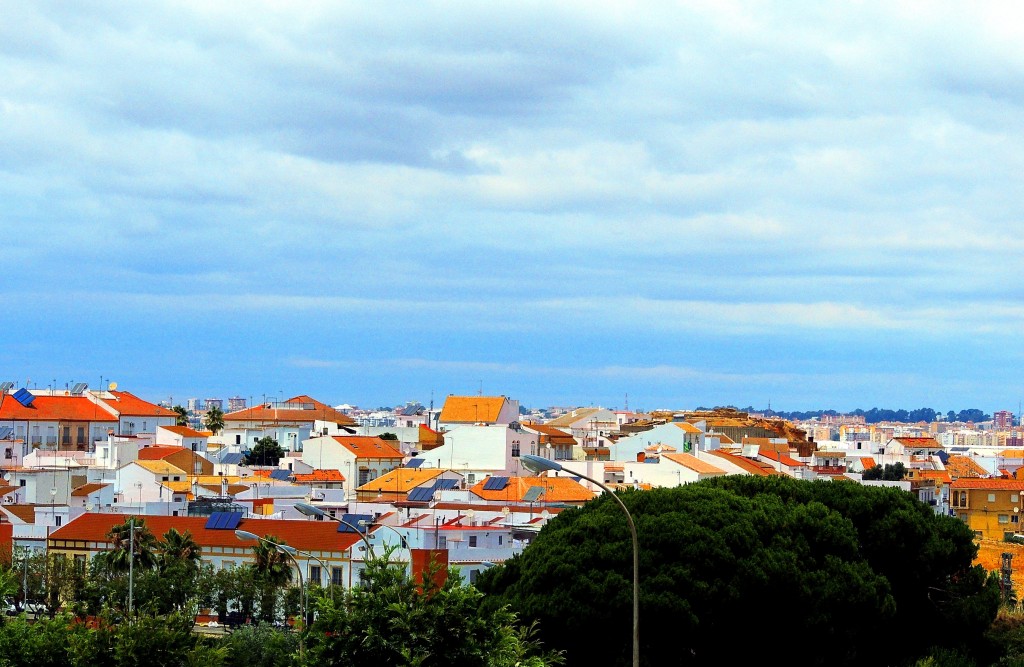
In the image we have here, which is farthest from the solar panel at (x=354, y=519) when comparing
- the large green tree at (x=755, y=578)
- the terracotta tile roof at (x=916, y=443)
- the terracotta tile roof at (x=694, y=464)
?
the terracotta tile roof at (x=916, y=443)

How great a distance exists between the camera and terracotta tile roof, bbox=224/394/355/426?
14462 cm

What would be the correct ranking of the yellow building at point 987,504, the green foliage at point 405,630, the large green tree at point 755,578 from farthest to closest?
the yellow building at point 987,504, the large green tree at point 755,578, the green foliage at point 405,630

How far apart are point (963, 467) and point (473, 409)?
51595 millimetres

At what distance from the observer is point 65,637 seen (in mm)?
30875

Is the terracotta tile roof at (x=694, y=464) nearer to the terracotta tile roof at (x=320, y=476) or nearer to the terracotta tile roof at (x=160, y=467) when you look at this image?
the terracotta tile roof at (x=320, y=476)

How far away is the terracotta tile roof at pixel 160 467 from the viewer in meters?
94.9

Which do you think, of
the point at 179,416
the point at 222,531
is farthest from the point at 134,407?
the point at 222,531

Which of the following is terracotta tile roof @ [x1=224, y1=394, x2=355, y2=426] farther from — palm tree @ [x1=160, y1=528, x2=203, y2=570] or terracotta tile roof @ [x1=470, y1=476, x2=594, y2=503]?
palm tree @ [x1=160, y1=528, x2=203, y2=570]

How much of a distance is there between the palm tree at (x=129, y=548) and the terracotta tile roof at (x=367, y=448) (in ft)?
168

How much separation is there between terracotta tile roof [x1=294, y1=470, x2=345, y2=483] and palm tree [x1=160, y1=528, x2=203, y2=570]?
37.5 metres

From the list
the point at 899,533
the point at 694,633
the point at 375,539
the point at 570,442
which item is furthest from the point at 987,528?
the point at 694,633

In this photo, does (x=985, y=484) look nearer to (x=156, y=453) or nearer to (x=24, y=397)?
(x=156, y=453)

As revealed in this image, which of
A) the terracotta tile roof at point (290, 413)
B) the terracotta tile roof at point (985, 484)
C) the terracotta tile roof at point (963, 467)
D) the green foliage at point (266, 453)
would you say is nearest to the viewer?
the terracotta tile roof at point (985, 484)

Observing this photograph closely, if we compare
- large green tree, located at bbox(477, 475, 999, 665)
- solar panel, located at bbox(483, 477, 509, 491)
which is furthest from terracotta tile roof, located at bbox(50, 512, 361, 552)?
solar panel, located at bbox(483, 477, 509, 491)
